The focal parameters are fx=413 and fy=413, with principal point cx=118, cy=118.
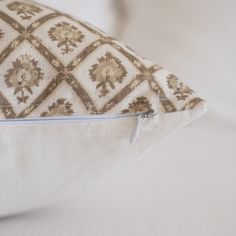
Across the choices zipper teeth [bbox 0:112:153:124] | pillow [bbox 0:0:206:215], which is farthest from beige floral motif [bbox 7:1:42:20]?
zipper teeth [bbox 0:112:153:124]

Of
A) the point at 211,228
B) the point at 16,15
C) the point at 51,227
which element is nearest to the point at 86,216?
the point at 51,227

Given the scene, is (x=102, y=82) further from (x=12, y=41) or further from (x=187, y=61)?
(x=187, y=61)

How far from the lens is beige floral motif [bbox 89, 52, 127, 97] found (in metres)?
0.43

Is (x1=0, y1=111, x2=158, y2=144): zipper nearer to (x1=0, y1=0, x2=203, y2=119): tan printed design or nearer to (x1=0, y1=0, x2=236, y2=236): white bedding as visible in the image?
(x1=0, y1=0, x2=203, y2=119): tan printed design

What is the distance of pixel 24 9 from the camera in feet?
1.49

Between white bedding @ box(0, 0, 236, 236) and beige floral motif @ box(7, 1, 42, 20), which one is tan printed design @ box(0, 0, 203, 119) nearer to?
beige floral motif @ box(7, 1, 42, 20)

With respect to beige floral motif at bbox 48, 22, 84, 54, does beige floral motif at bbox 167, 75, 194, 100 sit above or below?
below

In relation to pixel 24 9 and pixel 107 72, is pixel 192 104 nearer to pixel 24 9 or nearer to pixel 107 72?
pixel 107 72

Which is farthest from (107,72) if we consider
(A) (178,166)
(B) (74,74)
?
(A) (178,166)

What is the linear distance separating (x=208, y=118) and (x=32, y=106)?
0.36m

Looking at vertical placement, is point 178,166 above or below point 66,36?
below

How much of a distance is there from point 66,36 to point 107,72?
6 centimetres

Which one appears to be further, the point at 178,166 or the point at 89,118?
the point at 178,166

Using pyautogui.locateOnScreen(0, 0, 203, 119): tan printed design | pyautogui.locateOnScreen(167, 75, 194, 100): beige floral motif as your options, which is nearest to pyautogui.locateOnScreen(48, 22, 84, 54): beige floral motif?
pyautogui.locateOnScreen(0, 0, 203, 119): tan printed design
